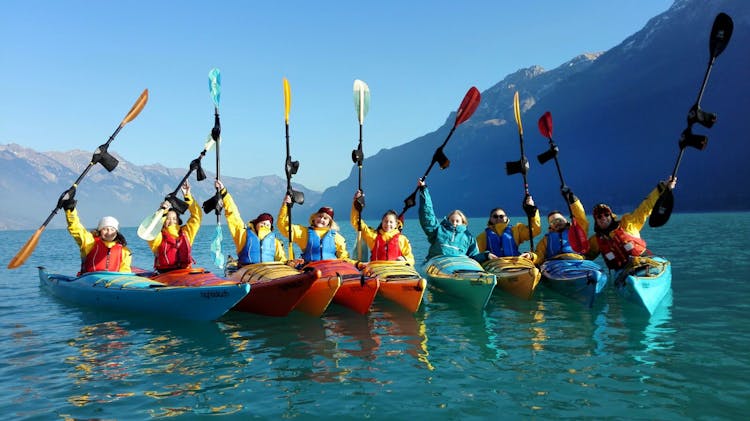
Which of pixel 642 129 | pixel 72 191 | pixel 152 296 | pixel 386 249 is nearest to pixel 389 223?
pixel 386 249

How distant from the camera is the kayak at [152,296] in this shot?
9023mm

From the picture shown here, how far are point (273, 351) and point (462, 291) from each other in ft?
14.9

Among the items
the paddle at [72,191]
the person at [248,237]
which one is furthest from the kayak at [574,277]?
the paddle at [72,191]

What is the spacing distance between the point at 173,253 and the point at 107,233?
1450mm

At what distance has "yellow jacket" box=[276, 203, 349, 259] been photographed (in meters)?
11.4

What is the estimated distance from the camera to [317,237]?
11180 mm

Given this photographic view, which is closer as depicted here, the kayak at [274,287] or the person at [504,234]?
the kayak at [274,287]

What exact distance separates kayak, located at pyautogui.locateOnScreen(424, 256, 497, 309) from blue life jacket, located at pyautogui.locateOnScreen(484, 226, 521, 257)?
145 cm

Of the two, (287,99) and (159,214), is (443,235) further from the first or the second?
(159,214)

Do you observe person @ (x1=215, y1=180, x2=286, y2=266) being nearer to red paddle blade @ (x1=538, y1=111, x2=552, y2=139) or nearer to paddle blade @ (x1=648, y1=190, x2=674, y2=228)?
paddle blade @ (x1=648, y1=190, x2=674, y2=228)

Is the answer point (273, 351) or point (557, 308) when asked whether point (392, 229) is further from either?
point (273, 351)

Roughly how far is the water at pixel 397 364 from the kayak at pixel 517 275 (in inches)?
14.7

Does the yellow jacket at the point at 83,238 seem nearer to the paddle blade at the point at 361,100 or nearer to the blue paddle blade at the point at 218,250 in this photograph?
the blue paddle blade at the point at 218,250

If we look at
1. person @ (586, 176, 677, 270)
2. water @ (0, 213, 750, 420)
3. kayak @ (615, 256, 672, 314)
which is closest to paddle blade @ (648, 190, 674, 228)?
person @ (586, 176, 677, 270)
